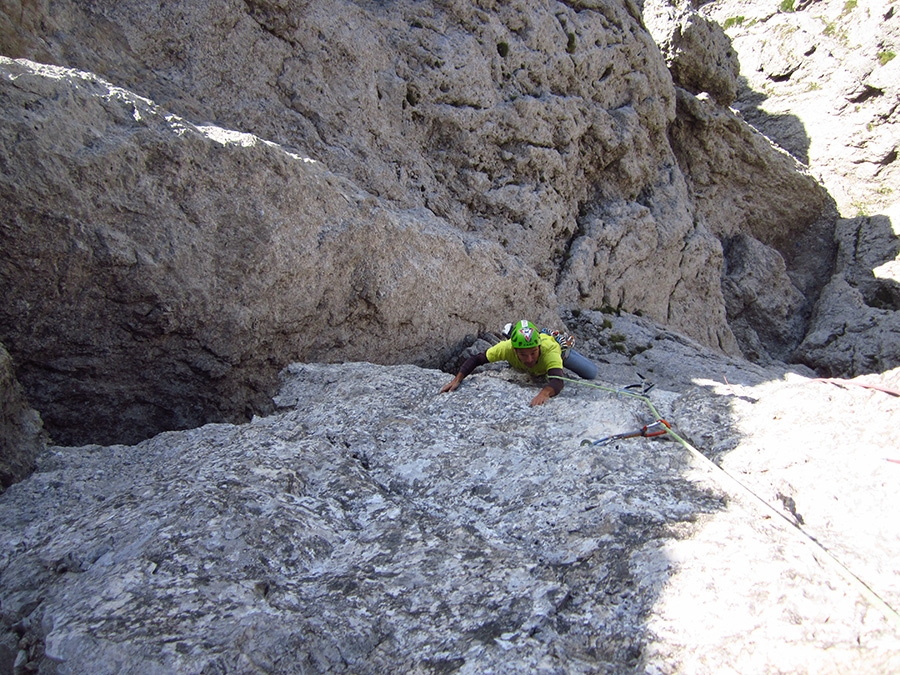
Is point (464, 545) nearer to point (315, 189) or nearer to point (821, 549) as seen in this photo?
point (821, 549)

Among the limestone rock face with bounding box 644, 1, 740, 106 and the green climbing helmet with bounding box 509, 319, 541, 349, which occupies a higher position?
the limestone rock face with bounding box 644, 1, 740, 106

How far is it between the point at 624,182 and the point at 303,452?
1325 centimetres

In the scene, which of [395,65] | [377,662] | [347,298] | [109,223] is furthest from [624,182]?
[377,662]

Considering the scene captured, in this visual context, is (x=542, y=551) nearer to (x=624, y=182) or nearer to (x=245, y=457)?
(x=245, y=457)

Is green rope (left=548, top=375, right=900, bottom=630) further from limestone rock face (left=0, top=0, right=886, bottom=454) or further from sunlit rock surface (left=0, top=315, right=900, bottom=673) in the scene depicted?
limestone rock face (left=0, top=0, right=886, bottom=454)

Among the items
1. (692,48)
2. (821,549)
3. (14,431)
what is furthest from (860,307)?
(14,431)

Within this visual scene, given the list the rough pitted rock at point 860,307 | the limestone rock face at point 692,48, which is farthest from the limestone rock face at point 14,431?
the limestone rock face at point 692,48

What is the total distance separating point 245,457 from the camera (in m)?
5.42

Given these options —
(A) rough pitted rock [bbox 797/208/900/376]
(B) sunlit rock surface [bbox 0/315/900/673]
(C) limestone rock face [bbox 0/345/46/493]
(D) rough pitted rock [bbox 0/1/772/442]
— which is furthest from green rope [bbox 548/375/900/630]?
(A) rough pitted rock [bbox 797/208/900/376]

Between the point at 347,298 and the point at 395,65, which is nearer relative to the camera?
the point at 347,298

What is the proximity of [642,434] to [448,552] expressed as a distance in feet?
8.44

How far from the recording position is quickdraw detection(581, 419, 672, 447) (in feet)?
18.9

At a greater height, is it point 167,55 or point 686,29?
point 686,29

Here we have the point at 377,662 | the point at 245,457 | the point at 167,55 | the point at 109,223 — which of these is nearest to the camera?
the point at 377,662
